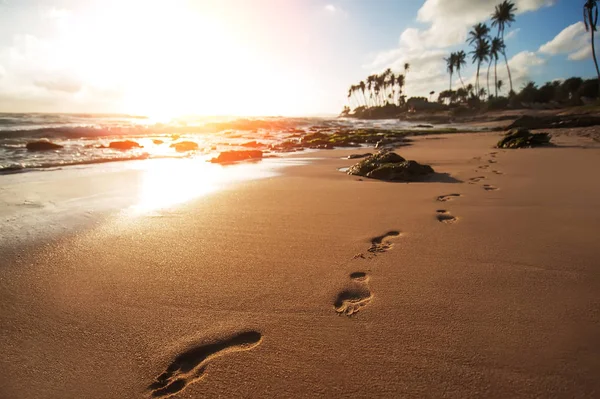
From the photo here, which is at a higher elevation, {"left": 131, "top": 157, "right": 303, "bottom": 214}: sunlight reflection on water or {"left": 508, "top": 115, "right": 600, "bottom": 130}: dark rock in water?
{"left": 508, "top": 115, "right": 600, "bottom": 130}: dark rock in water

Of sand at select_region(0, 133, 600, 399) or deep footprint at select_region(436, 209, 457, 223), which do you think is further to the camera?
deep footprint at select_region(436, 209, 457, 223)

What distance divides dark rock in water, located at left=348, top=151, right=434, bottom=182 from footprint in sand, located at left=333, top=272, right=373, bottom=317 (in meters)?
3.96

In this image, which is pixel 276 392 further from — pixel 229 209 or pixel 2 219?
pixel 2 219

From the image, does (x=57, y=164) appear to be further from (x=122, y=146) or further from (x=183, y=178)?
(x=122, y=146)

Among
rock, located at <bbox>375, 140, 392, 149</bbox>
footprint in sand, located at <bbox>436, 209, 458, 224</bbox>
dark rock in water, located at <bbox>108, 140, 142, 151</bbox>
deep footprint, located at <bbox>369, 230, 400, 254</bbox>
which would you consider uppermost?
dark rock in water, located at <bbox>108, 140, 142, 151</bbox>

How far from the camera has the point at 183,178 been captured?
22.5ft

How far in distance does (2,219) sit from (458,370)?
5141 millimetres

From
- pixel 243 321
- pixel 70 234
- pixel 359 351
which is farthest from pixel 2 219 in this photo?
pixel 359 351

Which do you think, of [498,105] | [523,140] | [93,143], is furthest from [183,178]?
[498,105]

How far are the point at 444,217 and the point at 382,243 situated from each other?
1.11 m

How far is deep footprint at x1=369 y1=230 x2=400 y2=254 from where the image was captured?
2.81 meters

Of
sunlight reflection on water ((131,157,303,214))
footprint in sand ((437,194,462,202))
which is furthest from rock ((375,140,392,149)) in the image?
footprint in sand ((437,194,462,202))

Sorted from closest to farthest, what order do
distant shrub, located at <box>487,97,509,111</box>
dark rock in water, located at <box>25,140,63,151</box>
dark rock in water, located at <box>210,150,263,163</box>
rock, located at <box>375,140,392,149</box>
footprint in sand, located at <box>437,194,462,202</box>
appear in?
footprint in sand, located at <box>437,194,462,202</box>, dark rock in water, located at <box>210,150,263,163</box>, dark rock in water, located at <box>25,140,63,151</box>, rock, located at <box>375,140,392,149</box>, distant shrub, located at <box>487,97,509,111</box>

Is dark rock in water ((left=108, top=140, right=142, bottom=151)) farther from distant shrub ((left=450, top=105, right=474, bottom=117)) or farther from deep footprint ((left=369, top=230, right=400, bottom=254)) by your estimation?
distant shrub ((left=450, top=105, right=474, bottom=117))
